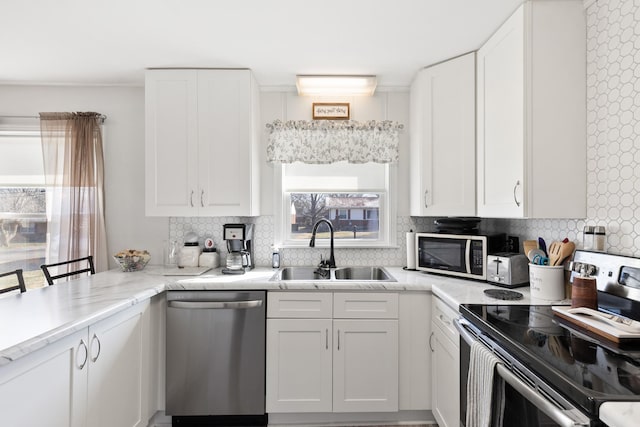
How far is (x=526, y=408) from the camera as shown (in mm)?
1000

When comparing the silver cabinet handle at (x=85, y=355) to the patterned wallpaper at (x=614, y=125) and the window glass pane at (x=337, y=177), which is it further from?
the patterned wallpaper at (x=614, y=125)

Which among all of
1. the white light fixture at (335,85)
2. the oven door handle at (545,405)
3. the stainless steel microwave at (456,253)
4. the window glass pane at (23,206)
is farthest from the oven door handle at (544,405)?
the window glass pane at (23,206)

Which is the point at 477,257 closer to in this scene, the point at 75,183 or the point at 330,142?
the point at 330,142

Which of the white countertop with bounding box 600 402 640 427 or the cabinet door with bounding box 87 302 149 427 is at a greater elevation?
the white countertop with bounding box 600 402 640 427

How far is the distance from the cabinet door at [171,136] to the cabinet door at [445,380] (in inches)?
74.9

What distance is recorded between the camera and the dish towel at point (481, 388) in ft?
3.68

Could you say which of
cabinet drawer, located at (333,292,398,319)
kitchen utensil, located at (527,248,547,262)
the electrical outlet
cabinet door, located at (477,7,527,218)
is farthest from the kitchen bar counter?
cabinet door, located at (477,7,527,218)

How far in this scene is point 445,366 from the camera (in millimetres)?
1893

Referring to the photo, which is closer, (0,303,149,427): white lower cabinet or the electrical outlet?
(0,303,149,427): white lower cabinet

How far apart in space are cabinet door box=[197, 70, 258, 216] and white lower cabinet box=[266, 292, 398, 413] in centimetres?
79

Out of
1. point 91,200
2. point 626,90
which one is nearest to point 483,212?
point 626,90

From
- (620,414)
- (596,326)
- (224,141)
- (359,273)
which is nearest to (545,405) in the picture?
(620,414)

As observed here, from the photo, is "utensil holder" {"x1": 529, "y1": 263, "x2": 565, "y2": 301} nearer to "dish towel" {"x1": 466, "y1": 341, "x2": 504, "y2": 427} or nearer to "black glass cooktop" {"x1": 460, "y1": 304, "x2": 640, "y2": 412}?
"black glass cooktop" {"x1": 460, "y1": 304, "x2": 640, "y2": 412}

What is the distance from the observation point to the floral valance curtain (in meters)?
2.70
